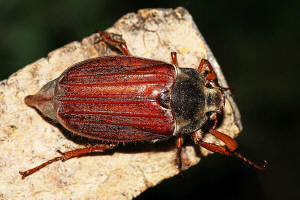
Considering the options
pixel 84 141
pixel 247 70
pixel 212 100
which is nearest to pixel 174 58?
pixel 212 100

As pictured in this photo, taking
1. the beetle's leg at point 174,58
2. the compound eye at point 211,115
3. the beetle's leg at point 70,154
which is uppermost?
the beetle's leg at point 174,58

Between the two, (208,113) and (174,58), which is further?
(174,58)

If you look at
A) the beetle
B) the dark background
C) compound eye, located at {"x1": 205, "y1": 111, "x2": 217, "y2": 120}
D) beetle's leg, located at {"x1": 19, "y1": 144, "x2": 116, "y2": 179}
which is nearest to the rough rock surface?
beetle's leg, located at {"x1": 19, "y1": 144, "x2": 116, "y2": 179}

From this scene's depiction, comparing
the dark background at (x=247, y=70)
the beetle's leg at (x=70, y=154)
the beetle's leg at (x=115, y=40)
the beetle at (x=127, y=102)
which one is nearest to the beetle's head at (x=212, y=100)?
the beetle at (x=127, y=102)

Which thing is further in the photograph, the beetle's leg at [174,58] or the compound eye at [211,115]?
the beetle's leg at [174,58]

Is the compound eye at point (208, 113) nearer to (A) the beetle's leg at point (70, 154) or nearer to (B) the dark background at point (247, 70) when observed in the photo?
(A) the beetle's leg at point (70, 154)

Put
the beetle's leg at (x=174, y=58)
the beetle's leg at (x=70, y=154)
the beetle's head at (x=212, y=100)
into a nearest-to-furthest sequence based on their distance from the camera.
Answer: the beetle's leg at (x=70, y=154), the beetle's head at (x=212, y=100), the beetle's leg at (x=174, y=58)

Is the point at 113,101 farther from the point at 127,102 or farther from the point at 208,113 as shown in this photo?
the point at 208,113
